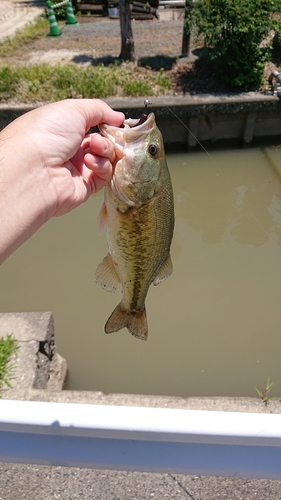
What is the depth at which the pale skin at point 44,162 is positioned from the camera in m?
1.78

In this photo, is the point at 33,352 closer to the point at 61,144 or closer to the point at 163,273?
the point at 163,273

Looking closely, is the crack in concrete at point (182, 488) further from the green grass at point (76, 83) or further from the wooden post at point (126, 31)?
the wooden post at point (126, 31)

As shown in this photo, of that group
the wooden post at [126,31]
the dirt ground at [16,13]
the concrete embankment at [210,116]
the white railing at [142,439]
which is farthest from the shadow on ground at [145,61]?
the white railing at [142,439]

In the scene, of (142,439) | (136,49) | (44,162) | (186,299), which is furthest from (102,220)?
(136,49)

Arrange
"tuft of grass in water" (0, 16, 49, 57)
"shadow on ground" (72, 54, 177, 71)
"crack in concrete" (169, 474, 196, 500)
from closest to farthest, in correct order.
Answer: "crack in concrete" (169, 474, 196, 500)
"shadow on ground" (72, 54, 177, 71)
"tuft of grass in water" (0, 16, 49, 57)

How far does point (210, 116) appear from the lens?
8383mm

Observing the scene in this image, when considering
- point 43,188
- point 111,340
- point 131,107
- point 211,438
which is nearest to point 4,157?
point 43,188

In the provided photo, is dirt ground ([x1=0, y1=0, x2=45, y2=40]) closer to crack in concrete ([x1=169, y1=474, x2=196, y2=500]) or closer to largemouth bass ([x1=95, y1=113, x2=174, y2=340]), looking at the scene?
largemouth bass ([x1=95, y1=113, x2=174, y2=340])

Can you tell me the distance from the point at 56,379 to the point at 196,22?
7912 millimetres

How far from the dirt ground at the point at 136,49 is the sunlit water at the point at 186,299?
3.19 m

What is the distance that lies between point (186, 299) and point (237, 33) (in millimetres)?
5997

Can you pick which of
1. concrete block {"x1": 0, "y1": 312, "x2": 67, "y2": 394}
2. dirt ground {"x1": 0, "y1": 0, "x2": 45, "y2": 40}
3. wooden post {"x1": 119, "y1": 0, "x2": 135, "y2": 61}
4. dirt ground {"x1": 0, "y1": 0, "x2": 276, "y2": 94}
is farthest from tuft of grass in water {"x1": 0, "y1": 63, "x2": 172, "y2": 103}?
dirt ground {"x1": 0, "y1": 0, "x2": 45, "y2": 40}

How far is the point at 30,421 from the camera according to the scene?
1236mm

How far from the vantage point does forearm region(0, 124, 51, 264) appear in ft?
5.71
